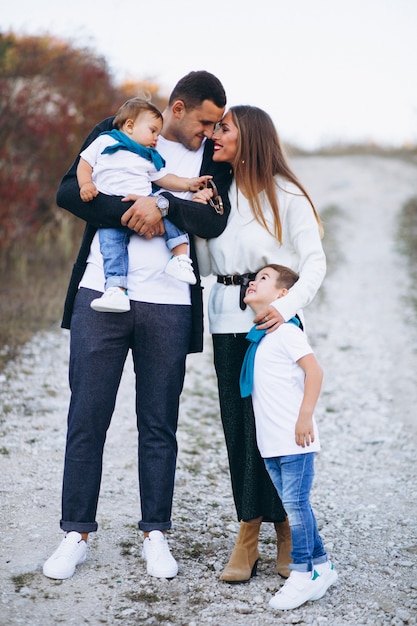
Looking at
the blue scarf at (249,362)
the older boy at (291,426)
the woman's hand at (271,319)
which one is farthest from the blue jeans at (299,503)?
the woman's hand at (271,319)

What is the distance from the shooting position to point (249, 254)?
3.16 metres

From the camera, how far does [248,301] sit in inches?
121

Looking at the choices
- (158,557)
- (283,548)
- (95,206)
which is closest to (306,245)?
(95,206)

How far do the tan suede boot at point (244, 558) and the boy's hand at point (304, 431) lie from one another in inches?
22.0

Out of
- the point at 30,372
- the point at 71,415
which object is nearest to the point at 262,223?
the point at 71,415

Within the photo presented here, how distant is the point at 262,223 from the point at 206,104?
22.7 inches

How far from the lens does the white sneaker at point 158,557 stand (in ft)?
10.3

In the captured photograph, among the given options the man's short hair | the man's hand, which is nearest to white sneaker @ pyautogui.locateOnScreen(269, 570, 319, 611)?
the man's hand

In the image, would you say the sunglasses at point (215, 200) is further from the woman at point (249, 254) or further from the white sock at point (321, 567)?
the white sock at point (321, 567)

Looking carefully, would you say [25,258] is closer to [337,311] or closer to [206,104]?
[337,311]

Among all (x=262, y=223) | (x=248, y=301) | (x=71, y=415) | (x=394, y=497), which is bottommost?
(x=394, y=497)

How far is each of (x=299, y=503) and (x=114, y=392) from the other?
907mm

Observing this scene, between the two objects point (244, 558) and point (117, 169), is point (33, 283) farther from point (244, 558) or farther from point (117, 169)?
point (244, 558)

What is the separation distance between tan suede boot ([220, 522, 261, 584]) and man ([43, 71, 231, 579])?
238mm
